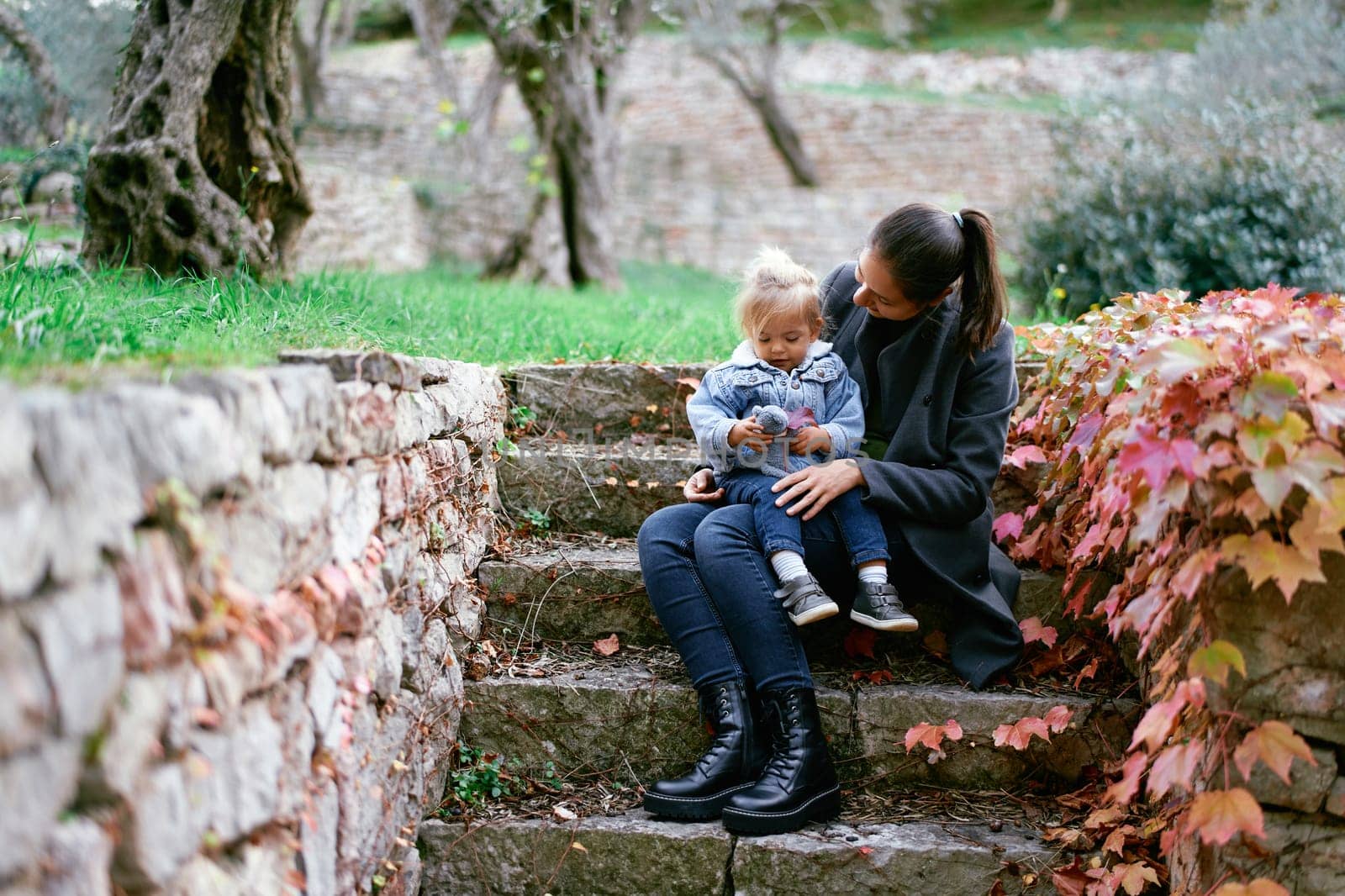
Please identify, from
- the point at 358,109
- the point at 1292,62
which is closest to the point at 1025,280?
the point at 1292,62

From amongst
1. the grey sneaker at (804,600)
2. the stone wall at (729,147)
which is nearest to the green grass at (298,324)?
the grey sneaker at (804,600)

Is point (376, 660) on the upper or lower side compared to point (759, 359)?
lower

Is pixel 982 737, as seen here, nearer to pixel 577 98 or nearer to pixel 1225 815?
pixel 1225 815

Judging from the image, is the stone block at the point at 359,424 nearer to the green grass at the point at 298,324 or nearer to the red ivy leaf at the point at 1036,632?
the green grass at the point at 298,324

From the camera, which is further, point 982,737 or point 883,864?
point 982,737

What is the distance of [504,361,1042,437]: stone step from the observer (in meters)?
3.48

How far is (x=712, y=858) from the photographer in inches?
87.7

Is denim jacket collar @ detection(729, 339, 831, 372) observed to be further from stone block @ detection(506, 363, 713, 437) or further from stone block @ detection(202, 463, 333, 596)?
stone block @ detection(202, 463, 333, 596)

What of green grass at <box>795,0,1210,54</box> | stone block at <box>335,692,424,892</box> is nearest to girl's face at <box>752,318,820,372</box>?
stone block at <box>335,692,424,892</box>

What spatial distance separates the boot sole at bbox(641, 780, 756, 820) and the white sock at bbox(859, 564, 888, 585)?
550 mm

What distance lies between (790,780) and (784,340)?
3.60ft

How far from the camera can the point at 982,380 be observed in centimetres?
264

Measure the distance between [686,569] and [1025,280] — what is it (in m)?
5.38

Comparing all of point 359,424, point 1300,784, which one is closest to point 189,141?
point 359,424
